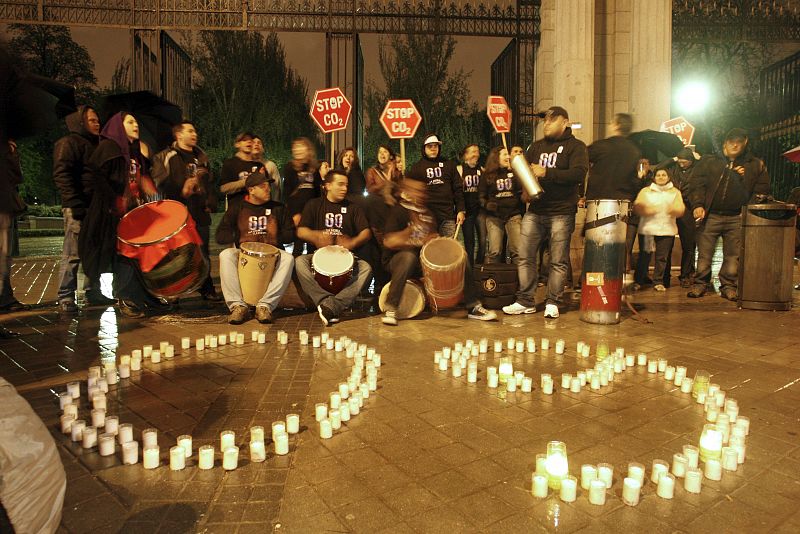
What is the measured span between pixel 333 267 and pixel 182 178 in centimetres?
247

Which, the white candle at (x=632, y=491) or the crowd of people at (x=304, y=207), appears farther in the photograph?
the crowd of people at (x=304, y=207)

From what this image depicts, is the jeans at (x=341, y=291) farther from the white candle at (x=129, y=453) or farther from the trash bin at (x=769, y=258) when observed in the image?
the trash bin at (x=769, y=258)

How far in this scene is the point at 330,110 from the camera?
11.7 meters

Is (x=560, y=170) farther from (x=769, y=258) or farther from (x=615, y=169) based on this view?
(x=769, y=258)

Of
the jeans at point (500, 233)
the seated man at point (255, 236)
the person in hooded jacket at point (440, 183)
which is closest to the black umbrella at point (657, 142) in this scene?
the jeans at point (500, 233)

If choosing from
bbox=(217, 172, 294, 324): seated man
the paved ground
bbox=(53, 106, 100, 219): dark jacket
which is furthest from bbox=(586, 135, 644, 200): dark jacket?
bbox=(53, 106, 100, 219): dark jacket

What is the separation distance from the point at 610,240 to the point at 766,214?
268 cm

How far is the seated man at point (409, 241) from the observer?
7.27m

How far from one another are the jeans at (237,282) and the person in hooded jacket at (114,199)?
1092 mm

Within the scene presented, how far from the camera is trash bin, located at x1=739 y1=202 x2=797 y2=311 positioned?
8117 millimetres

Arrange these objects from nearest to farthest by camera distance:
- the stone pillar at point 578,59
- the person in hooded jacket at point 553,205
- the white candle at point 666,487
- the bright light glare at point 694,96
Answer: the white candle at point 666,487
the person in hooded jacket at point 553,205
the stone pillar at point 578,59
the bright light glare at point 694,96

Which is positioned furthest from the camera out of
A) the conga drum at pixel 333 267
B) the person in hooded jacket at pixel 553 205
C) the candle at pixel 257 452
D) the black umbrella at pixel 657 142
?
the black umbrella at pixel 657 142

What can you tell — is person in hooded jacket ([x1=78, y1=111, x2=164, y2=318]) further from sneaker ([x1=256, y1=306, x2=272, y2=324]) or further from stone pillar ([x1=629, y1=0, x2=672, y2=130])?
stone pillar ([x1=629, y1=0, x2=672, y2=130])

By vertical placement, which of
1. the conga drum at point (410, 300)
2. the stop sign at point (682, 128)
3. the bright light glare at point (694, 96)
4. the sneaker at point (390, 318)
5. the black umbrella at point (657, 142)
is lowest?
the sneaker at point (390, 318)
